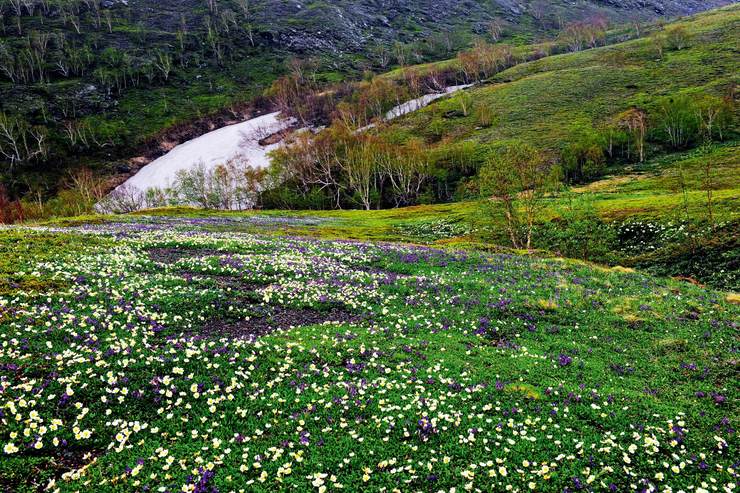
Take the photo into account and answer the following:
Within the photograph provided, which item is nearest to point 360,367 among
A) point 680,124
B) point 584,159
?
Result: point 584,159

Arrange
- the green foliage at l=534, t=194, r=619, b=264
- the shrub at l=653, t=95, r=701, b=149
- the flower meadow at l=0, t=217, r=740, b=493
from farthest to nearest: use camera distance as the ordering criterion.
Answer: the shrub at l=653, t=95, r=701, b=149, the green foliage at l=534, t=194, r=619, b=264, the flower meadow at l=0, t=217, r=740, b=493

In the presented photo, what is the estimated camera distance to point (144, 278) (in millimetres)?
23375

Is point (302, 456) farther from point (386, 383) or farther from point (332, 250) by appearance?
point (332, 250)

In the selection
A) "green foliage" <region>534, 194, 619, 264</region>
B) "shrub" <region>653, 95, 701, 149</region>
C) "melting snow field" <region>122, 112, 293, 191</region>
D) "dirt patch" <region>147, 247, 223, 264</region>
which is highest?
"melting snow field" <region>122, 112, 293, 191</region>

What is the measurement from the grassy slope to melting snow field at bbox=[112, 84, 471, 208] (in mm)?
28556

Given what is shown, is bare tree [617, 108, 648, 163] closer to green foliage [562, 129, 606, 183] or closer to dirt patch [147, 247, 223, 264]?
A: green foliage [562, 129, 606, 183]

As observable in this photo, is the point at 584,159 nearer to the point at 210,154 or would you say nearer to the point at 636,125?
the point at 636,125

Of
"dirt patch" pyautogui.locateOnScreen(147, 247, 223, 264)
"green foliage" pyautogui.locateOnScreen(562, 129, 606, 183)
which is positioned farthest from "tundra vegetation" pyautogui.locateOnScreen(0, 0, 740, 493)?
"green foliage" pyautogui.locateOnScreen(562, 129, 606, 183)

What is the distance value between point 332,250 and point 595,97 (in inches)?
6432

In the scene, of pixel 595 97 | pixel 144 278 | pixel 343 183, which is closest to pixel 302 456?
pixel 144 278

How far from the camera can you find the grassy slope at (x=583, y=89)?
14775cm

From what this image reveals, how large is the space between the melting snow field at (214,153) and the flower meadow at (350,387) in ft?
486

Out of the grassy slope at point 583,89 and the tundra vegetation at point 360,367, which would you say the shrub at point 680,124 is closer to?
the grassy slope at point 583,89

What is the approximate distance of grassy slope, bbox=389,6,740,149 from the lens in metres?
148
